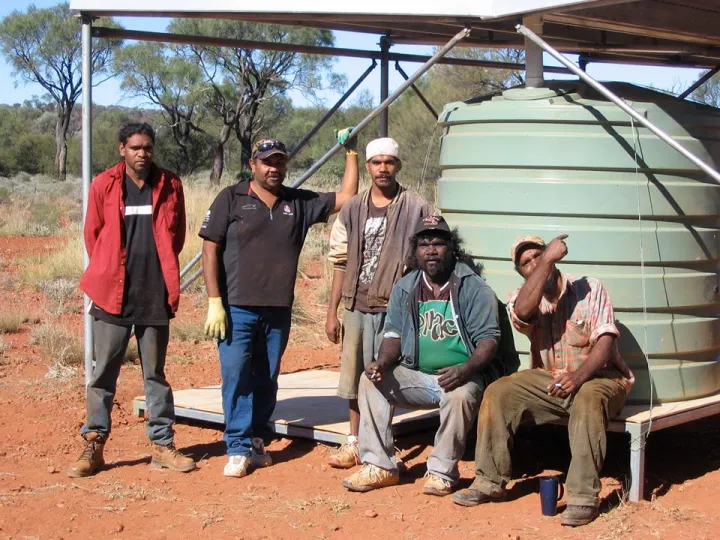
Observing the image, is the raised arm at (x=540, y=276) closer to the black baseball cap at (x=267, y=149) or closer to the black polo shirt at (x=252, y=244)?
the black polo shirt at (x=252, y=244)

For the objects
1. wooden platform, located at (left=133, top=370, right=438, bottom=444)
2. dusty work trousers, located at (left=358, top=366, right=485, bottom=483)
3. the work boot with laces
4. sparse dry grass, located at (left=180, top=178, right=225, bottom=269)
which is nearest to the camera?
dusty work trousers, located at (left=358, top=366, right=485, bottom=483)

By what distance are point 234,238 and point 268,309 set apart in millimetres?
429

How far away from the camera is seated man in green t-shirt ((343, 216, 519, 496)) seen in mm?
5223

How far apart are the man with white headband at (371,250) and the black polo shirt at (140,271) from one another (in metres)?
0.93

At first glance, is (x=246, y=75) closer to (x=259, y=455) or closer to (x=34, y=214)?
(x=34, y=214)

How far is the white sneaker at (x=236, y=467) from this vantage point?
5707 mm

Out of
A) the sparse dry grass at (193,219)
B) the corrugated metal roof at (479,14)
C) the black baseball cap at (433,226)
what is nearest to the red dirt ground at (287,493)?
the black baseball cap at (433,226)

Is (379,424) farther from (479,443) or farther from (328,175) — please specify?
(328,175)

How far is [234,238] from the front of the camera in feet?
18.7

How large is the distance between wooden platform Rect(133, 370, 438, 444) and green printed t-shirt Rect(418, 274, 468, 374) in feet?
2.92

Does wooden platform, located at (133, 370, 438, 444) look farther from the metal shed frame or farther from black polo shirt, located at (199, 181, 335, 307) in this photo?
black polo shirt, located at (199, 181, 335, 307)

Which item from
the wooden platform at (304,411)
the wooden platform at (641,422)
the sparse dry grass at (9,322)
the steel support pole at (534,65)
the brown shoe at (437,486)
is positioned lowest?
the brown shoe at (437,486)

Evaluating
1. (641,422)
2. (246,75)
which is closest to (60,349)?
(641,422)

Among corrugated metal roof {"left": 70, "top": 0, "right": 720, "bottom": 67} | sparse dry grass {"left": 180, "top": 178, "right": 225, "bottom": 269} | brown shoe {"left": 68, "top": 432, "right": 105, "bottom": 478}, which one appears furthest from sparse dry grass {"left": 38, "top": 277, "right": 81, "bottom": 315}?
brown shoe {"left": 68, "top": 432, "right": 105, "bottom": 478}
